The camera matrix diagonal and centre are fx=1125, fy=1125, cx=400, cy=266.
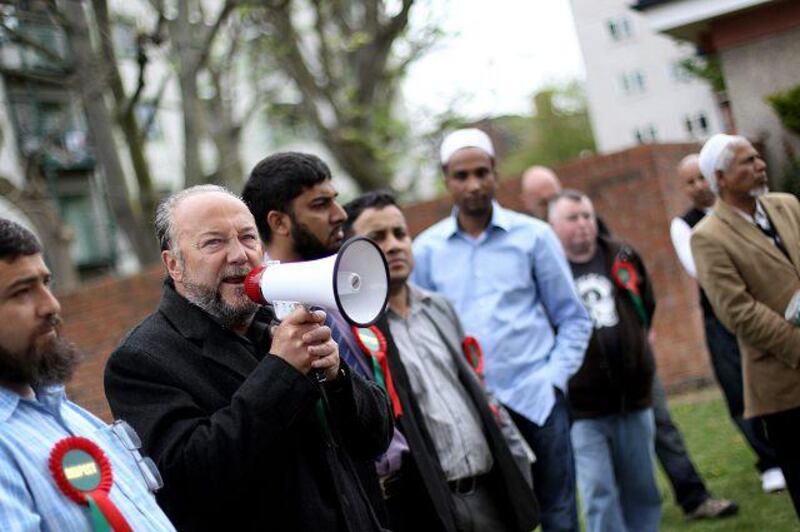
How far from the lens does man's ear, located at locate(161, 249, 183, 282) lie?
3.33 m

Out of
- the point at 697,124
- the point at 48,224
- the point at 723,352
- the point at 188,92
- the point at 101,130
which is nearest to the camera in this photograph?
the point at 723,352

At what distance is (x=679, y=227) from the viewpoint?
7.56m

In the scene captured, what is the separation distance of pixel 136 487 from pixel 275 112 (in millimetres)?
20463

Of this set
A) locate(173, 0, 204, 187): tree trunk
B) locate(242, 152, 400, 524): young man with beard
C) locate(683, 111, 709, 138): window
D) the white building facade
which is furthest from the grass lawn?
the white building facade

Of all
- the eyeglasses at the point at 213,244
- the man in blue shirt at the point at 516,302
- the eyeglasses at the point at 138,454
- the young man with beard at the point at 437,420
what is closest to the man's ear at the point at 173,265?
the eyeglasses at the point at 213,244

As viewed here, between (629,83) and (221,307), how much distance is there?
2319 inches

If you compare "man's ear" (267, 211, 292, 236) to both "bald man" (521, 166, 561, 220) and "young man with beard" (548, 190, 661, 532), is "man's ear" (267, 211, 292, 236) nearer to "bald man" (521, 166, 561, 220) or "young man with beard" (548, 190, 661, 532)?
"young man with beard" (548, 190, 661, 532)

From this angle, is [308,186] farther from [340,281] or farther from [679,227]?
[679,227]

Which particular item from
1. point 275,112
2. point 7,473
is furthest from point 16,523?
point 275,112

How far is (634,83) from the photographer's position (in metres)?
59.7

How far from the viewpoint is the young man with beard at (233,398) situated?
117 inches

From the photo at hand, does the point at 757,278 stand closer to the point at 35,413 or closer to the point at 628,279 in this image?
the point at 628,279

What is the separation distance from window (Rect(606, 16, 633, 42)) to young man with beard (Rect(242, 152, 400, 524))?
57.0 m

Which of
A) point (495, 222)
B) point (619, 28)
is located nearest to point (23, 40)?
point (495, 222)
